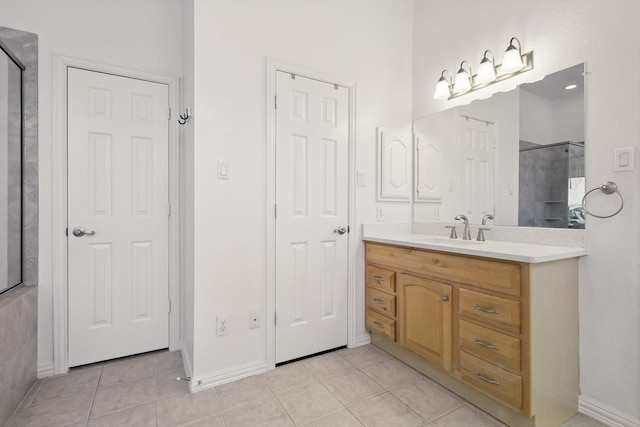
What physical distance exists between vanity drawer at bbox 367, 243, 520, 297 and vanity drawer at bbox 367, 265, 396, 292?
56 mm

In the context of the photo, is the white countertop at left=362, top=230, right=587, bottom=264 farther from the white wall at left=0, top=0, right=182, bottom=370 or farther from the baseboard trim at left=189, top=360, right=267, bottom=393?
the white wall at left=0, top=0, right=182, bottom=370

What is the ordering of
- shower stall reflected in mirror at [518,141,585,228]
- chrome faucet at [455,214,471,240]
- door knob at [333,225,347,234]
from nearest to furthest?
shower stall reflected in mirror at [518,141,585,228] < chrome faucet at [455,214,471,240] < door knob at [333,225,347,234]

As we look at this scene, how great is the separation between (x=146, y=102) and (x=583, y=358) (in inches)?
123

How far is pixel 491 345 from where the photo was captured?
1.55m

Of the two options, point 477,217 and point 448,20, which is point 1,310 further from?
point 448,20

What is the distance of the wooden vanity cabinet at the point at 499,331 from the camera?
1430 millimetres

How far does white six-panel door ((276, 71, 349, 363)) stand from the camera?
214cm

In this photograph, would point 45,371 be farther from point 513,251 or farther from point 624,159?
point 624,159

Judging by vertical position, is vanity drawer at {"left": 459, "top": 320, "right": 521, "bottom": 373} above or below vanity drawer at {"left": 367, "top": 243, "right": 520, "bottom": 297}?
below

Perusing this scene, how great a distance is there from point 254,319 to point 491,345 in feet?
4.44

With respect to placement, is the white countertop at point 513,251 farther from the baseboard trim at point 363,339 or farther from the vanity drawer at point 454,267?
the baseboard trim at point 363,339

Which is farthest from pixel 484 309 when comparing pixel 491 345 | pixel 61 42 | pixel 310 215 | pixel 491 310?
pixel 61 42

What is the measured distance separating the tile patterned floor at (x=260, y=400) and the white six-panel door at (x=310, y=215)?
0.86 ft

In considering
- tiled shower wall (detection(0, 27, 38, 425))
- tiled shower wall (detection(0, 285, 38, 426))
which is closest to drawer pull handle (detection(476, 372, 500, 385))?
tiled shower wall (detection(0, 285, 38, 426))
